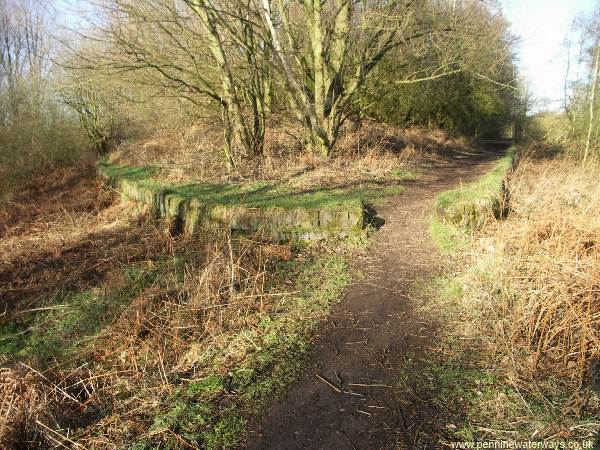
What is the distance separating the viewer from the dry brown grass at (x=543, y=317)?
2.90m

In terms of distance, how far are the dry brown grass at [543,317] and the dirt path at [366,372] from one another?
602 mm

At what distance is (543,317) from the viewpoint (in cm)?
360

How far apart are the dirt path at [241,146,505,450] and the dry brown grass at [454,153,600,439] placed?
602mm

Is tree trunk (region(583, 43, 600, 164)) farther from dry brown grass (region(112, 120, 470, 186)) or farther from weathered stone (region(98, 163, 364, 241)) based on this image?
weathered stone (region(98, 163, 364, 241))

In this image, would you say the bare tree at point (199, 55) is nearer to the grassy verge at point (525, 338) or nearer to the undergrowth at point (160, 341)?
the undergrowth at point (160, 341)

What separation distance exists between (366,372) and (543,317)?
162cm

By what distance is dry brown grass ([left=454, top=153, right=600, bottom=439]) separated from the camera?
114 inches

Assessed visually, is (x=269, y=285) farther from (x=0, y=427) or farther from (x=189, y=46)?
(x=189, y=46)

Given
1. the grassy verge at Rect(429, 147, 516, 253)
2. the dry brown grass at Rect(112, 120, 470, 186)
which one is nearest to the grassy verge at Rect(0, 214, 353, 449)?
the grassy verge at Rect(429, 147, 516, 253)

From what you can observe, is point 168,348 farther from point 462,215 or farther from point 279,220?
point 462,215

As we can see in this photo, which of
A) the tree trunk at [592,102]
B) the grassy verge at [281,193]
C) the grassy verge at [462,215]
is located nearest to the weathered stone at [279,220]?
the grassy verge at [281,193]

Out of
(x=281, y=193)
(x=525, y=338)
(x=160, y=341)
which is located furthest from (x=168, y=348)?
(x=281, y=193)

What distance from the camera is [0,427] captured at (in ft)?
10.5

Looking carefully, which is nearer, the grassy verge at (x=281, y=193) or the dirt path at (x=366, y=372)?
the dirt path at (x=366, y=372)
